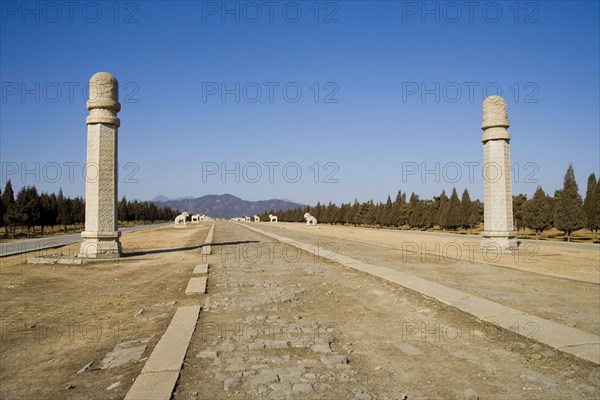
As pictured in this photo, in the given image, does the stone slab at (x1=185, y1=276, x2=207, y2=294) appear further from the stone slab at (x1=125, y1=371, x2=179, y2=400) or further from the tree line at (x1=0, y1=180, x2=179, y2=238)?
the tree line at (x1=0, y1=180, x2=179, y2=238)

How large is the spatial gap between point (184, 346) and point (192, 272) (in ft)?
22.1

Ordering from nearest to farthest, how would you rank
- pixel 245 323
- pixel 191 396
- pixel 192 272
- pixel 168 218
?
pixel 191 396
pixel 245 323
pixel 192 272
pixel 168 218

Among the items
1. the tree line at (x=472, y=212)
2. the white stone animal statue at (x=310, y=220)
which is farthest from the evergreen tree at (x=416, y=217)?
the white stone animal statue at (x=310, y=220)

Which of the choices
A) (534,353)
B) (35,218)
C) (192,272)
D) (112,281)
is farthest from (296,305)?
(35,218)

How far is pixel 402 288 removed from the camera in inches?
333

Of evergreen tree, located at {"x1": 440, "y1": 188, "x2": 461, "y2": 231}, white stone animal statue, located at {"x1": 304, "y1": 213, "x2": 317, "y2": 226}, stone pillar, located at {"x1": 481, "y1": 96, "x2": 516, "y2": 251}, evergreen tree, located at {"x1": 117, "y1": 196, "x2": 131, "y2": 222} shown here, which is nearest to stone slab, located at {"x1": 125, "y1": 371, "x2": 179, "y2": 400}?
stone pillar, located at {"x1": 481, "y1": 96, "x2": 516, "y2": 251}

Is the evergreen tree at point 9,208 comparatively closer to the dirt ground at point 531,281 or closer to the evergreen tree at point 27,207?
the evergreen tree at point 27,207

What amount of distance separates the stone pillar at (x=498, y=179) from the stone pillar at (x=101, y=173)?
15.8 meters

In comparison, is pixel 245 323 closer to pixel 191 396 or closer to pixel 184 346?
pixel 184 346

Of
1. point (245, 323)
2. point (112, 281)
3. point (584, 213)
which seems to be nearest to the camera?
point (245, 323)

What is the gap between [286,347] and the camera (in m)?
4.81

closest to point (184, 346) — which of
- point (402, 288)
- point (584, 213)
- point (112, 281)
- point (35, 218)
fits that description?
point (402, 288)

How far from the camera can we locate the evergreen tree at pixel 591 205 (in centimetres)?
3130

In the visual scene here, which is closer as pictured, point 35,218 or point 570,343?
point 570,343
